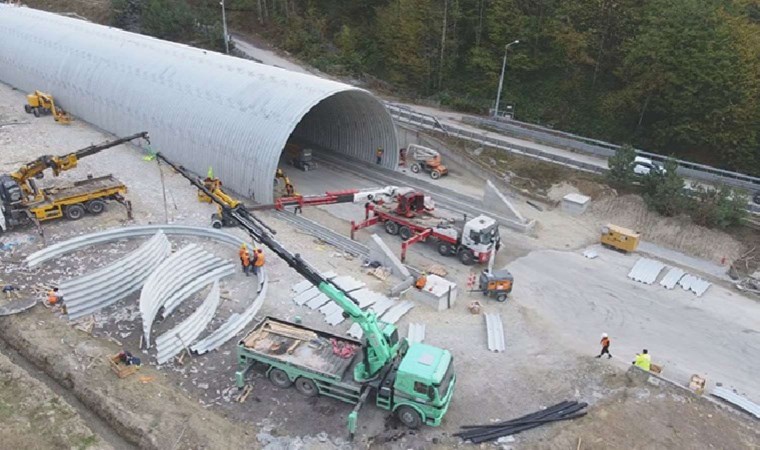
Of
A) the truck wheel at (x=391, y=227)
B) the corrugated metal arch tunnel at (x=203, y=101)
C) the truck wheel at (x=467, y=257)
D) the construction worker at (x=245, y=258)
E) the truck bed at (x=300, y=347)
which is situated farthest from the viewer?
the corrugated metal arch tunnel at (x=203, y=101)

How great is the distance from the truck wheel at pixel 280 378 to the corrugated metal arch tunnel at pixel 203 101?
11.8 m

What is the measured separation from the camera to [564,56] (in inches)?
1585

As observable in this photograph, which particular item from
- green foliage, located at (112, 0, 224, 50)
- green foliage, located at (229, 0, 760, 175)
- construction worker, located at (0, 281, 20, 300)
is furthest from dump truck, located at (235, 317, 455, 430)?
green foliage, located at (112, 0, 224, 50)

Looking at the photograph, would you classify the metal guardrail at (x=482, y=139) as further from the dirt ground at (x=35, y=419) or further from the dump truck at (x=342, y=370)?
the dirt ground at (x=35, y=419)

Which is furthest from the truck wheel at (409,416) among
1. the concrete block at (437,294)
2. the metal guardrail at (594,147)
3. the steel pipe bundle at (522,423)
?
the metal guardrail at (594,147)

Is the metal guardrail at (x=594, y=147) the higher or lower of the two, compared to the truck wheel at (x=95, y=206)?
higher

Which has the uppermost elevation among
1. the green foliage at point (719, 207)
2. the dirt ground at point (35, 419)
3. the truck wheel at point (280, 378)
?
the green foliage at point (719, 207)

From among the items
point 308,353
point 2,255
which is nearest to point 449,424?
point 308,353

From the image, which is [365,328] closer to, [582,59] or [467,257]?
[467,257]

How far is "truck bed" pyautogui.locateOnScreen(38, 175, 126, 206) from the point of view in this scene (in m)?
23.8

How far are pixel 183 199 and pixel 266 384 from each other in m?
13.6

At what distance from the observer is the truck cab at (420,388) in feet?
44.9

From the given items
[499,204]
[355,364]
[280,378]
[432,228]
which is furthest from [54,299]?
[499,204]

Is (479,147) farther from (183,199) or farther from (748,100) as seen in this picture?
(183,199)
